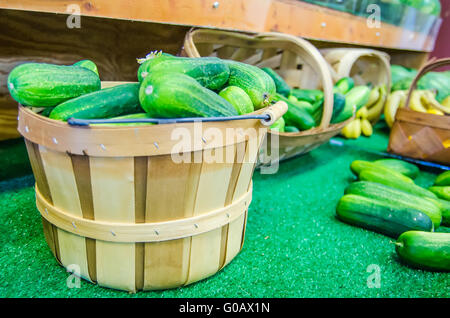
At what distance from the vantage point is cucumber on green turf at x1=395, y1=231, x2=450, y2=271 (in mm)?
1030

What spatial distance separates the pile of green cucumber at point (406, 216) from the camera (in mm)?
1043

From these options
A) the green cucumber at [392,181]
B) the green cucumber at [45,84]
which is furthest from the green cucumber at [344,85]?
the green cucumber at [45,84]

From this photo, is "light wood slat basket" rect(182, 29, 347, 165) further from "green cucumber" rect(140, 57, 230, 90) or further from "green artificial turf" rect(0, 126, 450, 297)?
"green cucumber" rect(140, 57, 230, 90)

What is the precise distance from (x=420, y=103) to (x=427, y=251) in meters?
1.82

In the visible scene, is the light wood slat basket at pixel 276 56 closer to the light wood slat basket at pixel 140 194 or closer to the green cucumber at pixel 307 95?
the green cucumber at pixel 307 95

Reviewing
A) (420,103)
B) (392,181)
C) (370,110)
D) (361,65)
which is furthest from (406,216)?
(361,65)

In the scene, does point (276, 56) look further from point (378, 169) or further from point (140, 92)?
point (140, 92)

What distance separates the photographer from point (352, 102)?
224cm

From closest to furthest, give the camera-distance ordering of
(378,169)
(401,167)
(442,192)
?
(442,192)
(378,169)
(401,167)

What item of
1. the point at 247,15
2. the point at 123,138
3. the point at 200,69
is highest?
the point at 247,15

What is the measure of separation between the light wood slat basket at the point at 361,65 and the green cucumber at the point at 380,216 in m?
1.43

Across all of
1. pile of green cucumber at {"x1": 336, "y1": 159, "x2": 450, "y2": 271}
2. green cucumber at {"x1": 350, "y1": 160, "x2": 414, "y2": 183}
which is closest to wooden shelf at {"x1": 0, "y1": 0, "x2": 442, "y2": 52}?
green cucumber at {"x1": 350, "y1": 160, "x2": 414, "y2": 183}

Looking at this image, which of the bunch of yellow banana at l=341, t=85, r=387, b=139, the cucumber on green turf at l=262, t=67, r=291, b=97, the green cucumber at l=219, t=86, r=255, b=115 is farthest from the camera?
the bunch of yellow banana at l=341, t=85, r=387, b=139

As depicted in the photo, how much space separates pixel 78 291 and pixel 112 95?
1.69ft
